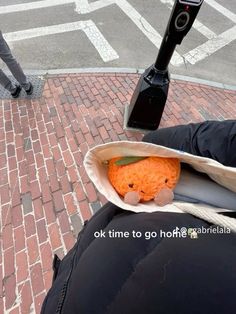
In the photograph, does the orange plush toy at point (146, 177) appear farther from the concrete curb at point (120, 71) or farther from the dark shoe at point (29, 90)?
the concrete curb at point (120, 71)

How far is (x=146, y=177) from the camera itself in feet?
3.90

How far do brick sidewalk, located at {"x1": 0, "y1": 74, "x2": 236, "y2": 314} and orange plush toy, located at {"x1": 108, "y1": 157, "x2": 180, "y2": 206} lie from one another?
1.67 meters

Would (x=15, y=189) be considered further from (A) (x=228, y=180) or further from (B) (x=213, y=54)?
(B) (x=213, y=54)

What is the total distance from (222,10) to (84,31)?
3.68 m

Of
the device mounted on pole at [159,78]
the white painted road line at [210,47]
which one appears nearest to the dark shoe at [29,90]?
Answer: the device mounted on pole at [159,78]

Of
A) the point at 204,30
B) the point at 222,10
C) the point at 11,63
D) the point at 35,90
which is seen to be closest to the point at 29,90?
the point at 35,90

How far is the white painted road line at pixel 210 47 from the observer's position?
5.35 metres

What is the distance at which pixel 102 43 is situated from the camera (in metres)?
5.49

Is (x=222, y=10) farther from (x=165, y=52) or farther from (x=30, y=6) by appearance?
(x=165, y=52)

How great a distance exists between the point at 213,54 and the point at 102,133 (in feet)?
10.9

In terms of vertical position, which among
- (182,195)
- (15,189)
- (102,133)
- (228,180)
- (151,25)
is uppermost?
(228,180)

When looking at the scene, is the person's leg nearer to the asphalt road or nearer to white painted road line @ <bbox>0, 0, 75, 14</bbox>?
the asphalt road

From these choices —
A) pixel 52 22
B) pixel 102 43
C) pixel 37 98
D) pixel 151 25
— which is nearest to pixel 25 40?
pixel 52 22

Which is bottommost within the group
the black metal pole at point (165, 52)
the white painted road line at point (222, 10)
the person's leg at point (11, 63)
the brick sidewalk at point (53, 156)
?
the brick sidewalk at point (53, 156)
